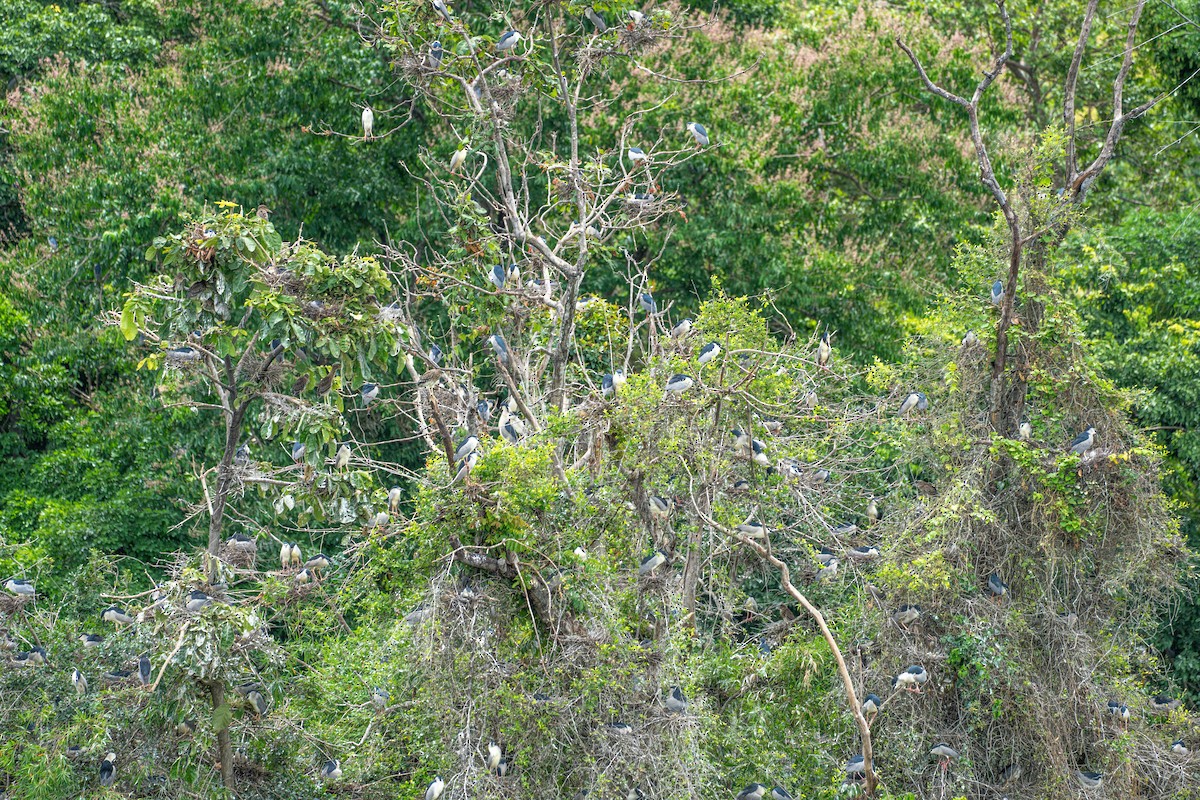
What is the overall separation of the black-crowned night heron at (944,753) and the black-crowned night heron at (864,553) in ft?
3.54

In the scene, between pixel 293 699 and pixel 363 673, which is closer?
pixel 363 673

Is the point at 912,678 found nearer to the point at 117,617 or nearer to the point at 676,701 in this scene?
the point at 676,701

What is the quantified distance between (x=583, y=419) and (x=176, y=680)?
88.5 inches

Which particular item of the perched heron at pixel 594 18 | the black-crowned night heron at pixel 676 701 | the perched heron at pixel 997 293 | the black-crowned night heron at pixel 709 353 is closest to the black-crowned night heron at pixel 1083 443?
the perched heron at pixel 997 293

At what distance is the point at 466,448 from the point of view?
6246mm

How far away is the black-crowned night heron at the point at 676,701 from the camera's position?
597 centimetres

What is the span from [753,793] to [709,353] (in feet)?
7.27

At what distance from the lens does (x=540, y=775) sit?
19.5ft

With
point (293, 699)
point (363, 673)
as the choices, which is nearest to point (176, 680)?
point (363, 673)

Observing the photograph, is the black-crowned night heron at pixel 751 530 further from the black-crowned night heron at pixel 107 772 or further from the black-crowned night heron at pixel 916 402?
the black-crowned night heron at pixel 107 772

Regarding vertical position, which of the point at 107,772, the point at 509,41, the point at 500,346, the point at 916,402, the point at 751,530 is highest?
the point at 509,41

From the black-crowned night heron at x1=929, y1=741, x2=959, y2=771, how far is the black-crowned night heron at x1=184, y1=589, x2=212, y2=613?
3.90 meters

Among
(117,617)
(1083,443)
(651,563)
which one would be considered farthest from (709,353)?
(117,617)

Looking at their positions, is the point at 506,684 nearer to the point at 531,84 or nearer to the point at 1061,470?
the point at 1061,470
